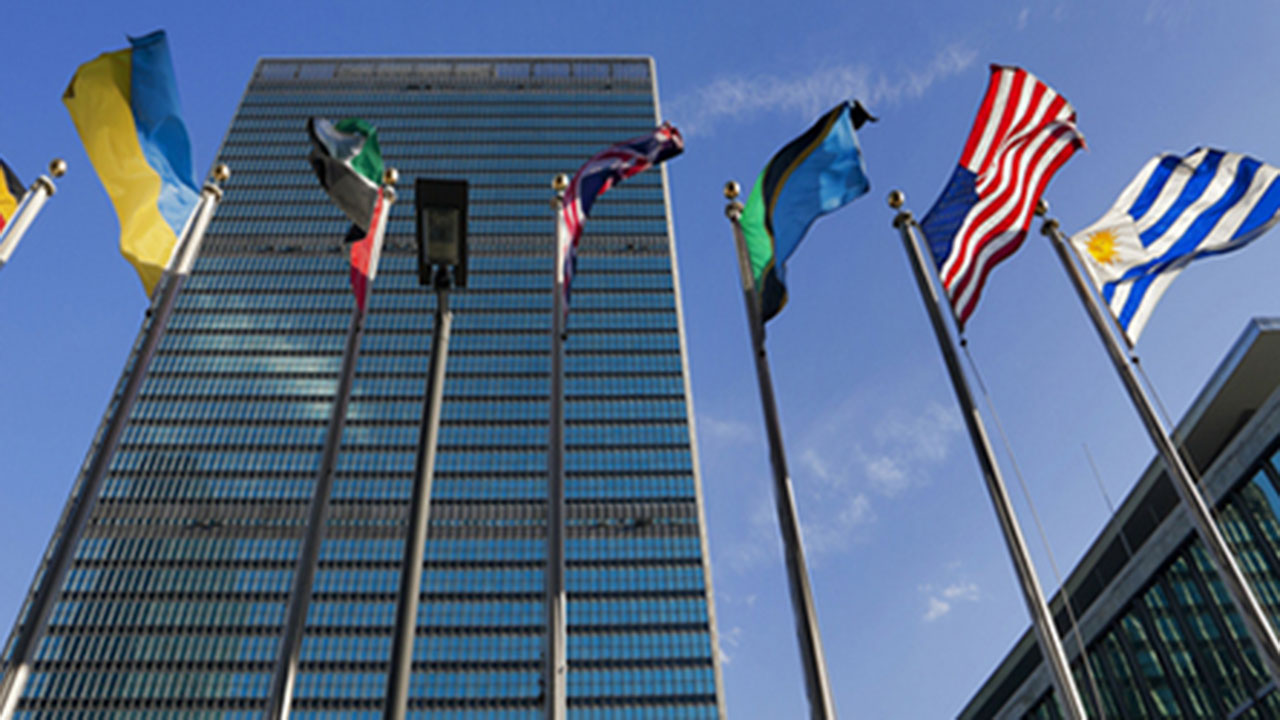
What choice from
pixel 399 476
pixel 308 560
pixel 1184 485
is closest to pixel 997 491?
pixel 1184 485

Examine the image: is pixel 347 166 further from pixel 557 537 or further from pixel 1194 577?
pixel 1194 577

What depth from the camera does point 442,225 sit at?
43.7 feet

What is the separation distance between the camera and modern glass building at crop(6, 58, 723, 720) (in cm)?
9281

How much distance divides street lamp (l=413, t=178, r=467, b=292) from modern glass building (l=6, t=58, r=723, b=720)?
83.4 metres

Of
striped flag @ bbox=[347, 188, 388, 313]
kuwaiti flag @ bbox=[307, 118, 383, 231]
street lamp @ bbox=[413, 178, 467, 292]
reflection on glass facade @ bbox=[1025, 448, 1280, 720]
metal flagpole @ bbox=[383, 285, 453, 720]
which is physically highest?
reflection on glass facade @ bbox=[1025, 448, 1280, 720]

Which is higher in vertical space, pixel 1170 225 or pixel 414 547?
pixel 1170 225

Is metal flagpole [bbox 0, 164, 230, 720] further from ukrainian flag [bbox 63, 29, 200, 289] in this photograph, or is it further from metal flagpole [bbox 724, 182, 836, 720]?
metal flagpole [bbox 724, 182, 836, 720]

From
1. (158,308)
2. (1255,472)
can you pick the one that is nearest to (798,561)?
(158,308)

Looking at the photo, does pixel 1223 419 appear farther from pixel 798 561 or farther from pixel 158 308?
pixel 158 308

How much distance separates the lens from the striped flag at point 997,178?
59.5 ft

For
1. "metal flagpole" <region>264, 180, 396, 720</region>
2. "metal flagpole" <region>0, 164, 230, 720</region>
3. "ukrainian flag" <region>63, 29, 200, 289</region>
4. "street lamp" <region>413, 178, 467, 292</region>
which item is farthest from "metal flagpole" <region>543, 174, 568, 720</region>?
"ukrainian flag" <region>63, 29, 200, 289</region>

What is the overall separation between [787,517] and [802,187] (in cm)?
653

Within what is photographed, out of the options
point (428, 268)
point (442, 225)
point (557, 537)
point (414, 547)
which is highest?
point (442, 225)

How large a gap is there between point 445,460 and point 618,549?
21.9 metres
